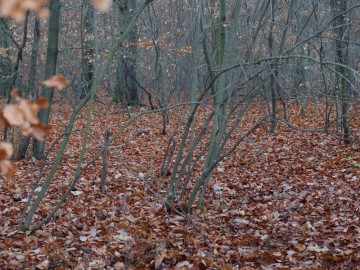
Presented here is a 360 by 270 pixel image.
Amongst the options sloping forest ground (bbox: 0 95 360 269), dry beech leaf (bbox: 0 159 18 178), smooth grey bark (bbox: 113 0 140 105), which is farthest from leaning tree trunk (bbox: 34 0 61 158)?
smooth grey bark (bbox: 113 0 140 105)

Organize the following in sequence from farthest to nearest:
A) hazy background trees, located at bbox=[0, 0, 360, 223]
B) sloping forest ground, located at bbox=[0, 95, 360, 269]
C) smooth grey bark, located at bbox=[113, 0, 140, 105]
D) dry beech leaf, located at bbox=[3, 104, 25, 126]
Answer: smooth grey bark, located at bbox=[113, 0, 140, 105]
hazy background trees, located at bbox=[0, 0, 360, 223]
sloping forest ground, located at bbox=[0, 95, 360, 269]
dry beech leaf, located at bbox=[3, 104, 25, 126]

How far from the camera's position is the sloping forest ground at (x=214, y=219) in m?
3.96

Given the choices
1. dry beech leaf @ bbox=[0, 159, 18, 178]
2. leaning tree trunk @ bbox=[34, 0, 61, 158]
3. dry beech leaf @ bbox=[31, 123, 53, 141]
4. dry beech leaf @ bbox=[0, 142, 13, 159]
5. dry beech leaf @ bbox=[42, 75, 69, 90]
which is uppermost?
leaning tree trunk @ bbox=[34, 0, 61, 158]

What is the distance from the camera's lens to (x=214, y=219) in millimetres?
5234

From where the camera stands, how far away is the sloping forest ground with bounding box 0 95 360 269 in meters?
3.96

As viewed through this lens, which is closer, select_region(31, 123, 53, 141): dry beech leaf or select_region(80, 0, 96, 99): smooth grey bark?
select_region(31, 123, 53, 141): dry beech leaf

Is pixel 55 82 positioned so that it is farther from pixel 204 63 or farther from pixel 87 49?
pixel 87 49

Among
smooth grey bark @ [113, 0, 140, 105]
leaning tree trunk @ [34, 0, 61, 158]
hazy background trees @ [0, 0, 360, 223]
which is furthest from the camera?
smooth grey bark @ [113, 0, 140, 105]

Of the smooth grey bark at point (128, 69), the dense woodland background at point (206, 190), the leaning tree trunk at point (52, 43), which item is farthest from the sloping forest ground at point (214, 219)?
the smooth grey bark at point (128, 69)

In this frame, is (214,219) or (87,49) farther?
(87,49)

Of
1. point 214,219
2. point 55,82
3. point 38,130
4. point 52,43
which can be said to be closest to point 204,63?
point 52,43

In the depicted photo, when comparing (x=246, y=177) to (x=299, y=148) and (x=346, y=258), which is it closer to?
(x=299, y=148)

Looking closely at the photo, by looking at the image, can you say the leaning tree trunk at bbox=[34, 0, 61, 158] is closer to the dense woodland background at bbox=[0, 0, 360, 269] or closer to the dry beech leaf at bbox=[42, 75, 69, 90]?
the dense woodland background at bbox=[0, 0, 360, 269]

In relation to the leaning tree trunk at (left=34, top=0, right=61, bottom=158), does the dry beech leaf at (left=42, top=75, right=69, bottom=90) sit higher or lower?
lower
